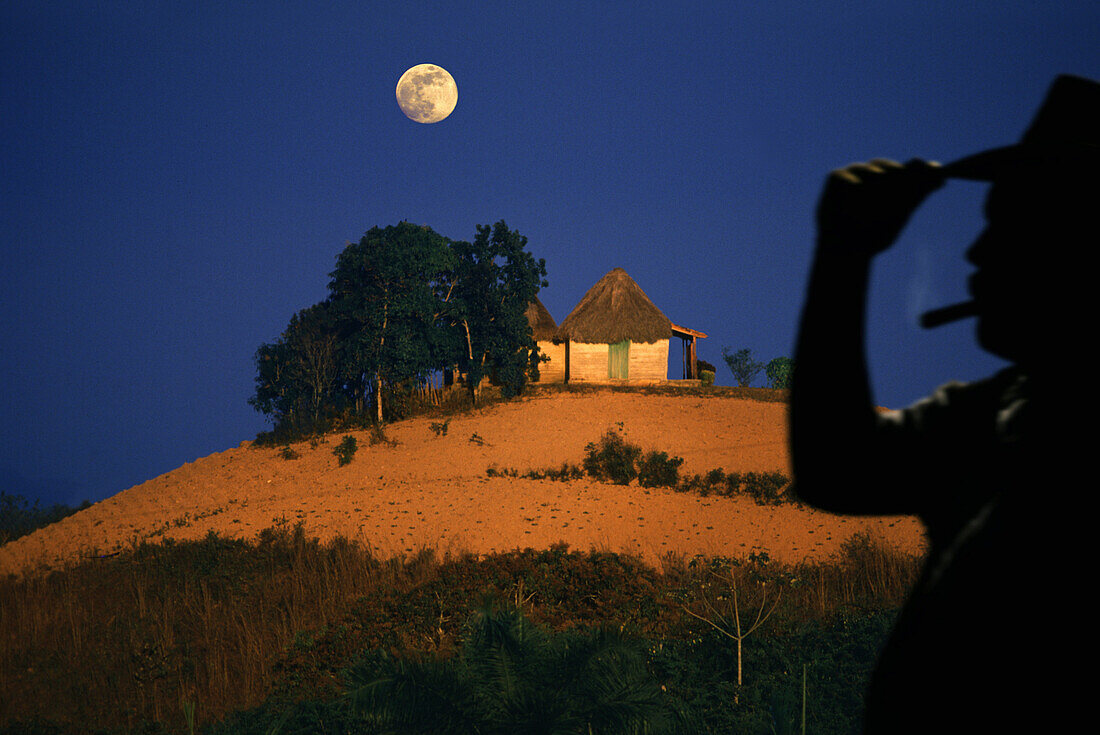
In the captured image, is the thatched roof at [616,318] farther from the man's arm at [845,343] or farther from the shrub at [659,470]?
the man's arm at [845,343]

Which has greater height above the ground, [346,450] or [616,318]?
[616,318]

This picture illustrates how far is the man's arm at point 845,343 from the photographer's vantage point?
1.07 meters

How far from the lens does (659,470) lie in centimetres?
1552

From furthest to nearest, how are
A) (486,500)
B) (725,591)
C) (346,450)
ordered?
1. (346,450)
2. (486,500)
3. (725,591)

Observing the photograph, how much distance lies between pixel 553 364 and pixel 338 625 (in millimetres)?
22466

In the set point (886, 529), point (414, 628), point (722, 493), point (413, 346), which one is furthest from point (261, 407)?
point (886, 529)

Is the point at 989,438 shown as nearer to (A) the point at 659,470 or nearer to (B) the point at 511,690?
(B) the point at 511,690

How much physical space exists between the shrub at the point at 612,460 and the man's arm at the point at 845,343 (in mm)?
14230

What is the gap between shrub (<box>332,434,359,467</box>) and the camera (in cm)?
1753

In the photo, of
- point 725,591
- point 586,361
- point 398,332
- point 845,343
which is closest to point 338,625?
point 725,591

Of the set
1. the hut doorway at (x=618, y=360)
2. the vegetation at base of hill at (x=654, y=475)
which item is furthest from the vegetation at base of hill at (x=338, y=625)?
the hut doorway at (x=618, y=360)

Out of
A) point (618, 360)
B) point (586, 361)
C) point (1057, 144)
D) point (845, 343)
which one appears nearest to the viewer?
point (1057, 144)

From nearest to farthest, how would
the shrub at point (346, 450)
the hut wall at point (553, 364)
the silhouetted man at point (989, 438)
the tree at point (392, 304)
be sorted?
the silhouetted man at point (989, 438), the shrub at point (346, 450), the tree at point (392, 304), the hut wall at point (553, 364)

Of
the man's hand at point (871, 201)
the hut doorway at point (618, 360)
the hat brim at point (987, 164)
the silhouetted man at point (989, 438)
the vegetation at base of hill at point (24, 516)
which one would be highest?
the hut doorway at point (618, 360)
